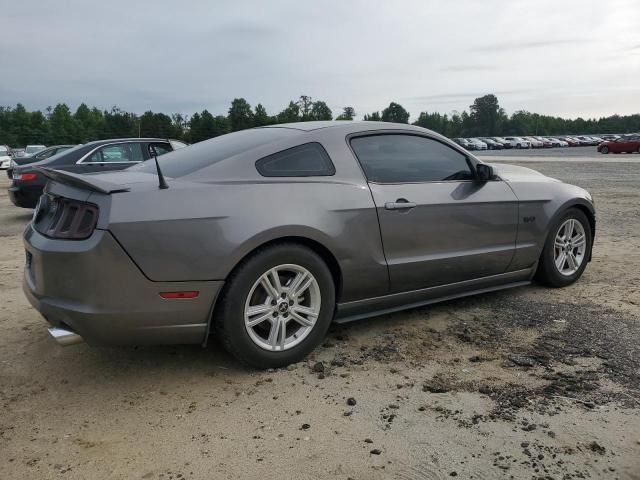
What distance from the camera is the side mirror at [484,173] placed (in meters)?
4.30

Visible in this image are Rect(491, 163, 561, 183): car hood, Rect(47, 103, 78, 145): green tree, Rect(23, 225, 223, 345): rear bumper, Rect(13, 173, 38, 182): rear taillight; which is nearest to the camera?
Rect(23, 225, 223, 345): rear bumper

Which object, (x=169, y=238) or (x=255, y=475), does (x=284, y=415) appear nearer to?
(x=255, y=475)

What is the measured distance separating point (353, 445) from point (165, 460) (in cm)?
84

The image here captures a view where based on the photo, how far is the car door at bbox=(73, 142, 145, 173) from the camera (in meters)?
9.84

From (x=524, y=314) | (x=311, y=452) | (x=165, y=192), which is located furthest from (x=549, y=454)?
(x=165, y=192)

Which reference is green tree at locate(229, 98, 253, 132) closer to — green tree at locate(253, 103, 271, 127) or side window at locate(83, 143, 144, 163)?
green tree at locate(253, 103, 271, 127)

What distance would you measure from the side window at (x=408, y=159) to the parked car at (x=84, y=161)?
20.1 ft

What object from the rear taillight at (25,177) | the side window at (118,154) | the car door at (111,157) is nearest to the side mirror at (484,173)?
the car door at (111,157)

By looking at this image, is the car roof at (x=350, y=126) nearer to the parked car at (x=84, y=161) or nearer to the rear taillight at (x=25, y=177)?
the parked car at (x=84, y=161)

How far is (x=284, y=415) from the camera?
2.87 m

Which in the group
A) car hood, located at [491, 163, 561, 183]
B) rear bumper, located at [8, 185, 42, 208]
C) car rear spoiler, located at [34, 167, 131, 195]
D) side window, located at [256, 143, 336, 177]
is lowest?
rear bumper, located at [8, 185, 42, 208]

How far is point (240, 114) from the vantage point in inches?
3346

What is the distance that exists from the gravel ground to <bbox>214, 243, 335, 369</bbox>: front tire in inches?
6.0

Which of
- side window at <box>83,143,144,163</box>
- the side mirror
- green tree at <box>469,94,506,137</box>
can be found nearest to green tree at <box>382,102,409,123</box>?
green tree at <box>469,94,506,137</box>
